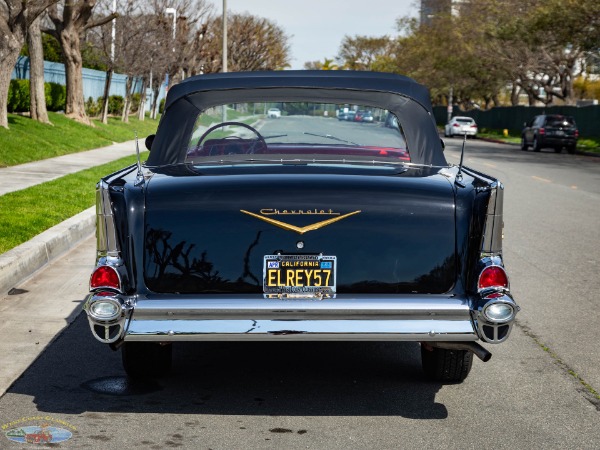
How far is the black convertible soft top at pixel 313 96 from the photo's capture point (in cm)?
638

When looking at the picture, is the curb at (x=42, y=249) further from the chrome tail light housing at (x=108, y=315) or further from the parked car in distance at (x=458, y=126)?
the parked car in distance at (x=458, y=126)

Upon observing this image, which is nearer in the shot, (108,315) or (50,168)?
(108,315)

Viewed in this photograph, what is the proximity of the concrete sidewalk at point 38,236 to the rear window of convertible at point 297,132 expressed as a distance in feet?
10.3

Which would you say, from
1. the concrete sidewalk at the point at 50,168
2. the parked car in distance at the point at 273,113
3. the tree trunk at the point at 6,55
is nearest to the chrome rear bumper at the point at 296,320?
the parked car in distance at the point at 273,113

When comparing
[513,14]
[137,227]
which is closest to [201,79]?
[137,227]

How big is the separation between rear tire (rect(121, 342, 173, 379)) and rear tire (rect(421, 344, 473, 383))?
1472mm

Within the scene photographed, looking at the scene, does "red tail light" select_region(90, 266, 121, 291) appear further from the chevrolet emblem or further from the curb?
the curb

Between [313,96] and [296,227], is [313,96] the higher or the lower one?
the higher one

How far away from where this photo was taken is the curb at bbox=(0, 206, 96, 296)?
Answer: 30.3 ft

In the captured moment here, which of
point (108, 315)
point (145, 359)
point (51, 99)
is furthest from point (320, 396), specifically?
point (51, 99)

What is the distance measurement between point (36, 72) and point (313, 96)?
26.8 metres

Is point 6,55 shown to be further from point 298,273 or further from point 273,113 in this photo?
point 298,273

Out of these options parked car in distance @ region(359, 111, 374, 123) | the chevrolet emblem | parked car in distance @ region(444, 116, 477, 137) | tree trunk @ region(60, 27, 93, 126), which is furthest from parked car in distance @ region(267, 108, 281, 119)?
parked car in distance @ region(444, 116, 477, 137)

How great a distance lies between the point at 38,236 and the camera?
36.3 ft
